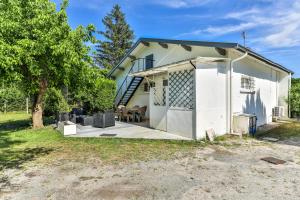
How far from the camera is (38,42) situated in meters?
8.63

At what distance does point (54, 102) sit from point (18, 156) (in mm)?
8952

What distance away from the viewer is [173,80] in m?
9.59

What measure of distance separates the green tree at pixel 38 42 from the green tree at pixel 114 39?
26.4 m

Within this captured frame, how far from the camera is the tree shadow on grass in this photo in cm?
540

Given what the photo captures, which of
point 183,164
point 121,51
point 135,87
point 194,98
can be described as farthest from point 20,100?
point 183,164

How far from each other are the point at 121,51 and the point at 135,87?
21912mm

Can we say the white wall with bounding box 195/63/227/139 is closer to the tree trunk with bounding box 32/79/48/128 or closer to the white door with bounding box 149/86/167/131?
the white door with bounding box 149/86/167/131

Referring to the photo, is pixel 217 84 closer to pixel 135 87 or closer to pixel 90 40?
pixel 90 40

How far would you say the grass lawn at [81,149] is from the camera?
19.7 feet

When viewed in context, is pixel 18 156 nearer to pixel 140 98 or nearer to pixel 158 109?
pixel 158 109

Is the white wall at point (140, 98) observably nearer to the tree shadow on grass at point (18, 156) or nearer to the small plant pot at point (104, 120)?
the small plant pot at point (104, 120)

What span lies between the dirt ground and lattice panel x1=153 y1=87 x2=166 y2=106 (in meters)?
5.20

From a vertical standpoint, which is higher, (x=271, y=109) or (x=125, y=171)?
(x=271, y=109)

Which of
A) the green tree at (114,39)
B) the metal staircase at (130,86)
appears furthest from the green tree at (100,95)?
the green tree at (114,39)
